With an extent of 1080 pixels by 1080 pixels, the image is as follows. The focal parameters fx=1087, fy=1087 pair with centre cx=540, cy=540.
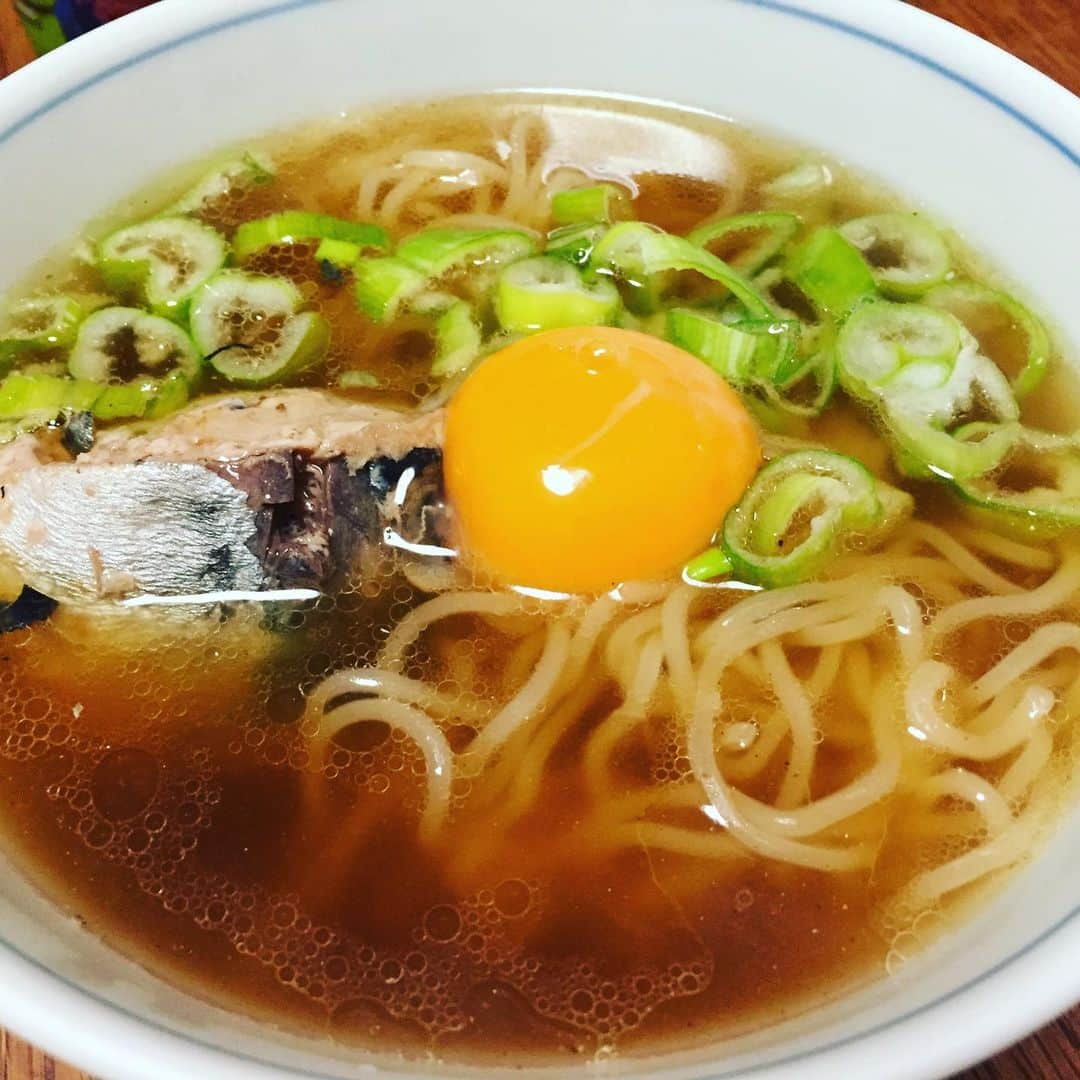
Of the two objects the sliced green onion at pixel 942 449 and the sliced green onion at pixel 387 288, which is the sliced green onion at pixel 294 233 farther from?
the sliced green onion at pixel 942 449

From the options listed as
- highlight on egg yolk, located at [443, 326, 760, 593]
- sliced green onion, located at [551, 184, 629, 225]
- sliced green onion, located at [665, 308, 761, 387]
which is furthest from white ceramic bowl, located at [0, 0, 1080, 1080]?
highlight on egg yolk, located at [443, 326, 760, 593]

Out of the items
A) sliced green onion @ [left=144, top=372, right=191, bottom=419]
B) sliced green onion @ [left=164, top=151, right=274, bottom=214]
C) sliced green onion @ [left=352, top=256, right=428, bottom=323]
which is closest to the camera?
sliced green onion @ [left=144, top=372, right=191, bottom=419]

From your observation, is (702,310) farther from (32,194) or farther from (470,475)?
(32,194)

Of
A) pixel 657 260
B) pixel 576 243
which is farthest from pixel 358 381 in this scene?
pixel 657 260

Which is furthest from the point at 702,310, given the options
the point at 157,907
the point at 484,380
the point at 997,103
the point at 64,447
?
the point at 157,907

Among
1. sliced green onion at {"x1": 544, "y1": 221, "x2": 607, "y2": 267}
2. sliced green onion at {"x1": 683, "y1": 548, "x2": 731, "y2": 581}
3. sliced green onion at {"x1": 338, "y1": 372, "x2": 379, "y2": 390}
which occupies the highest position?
sliced green onion at {"x1": 544, "y1": 221, "x2": 607, "y2": 267}

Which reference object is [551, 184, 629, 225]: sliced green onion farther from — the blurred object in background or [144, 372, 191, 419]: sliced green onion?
the blurred object in background
